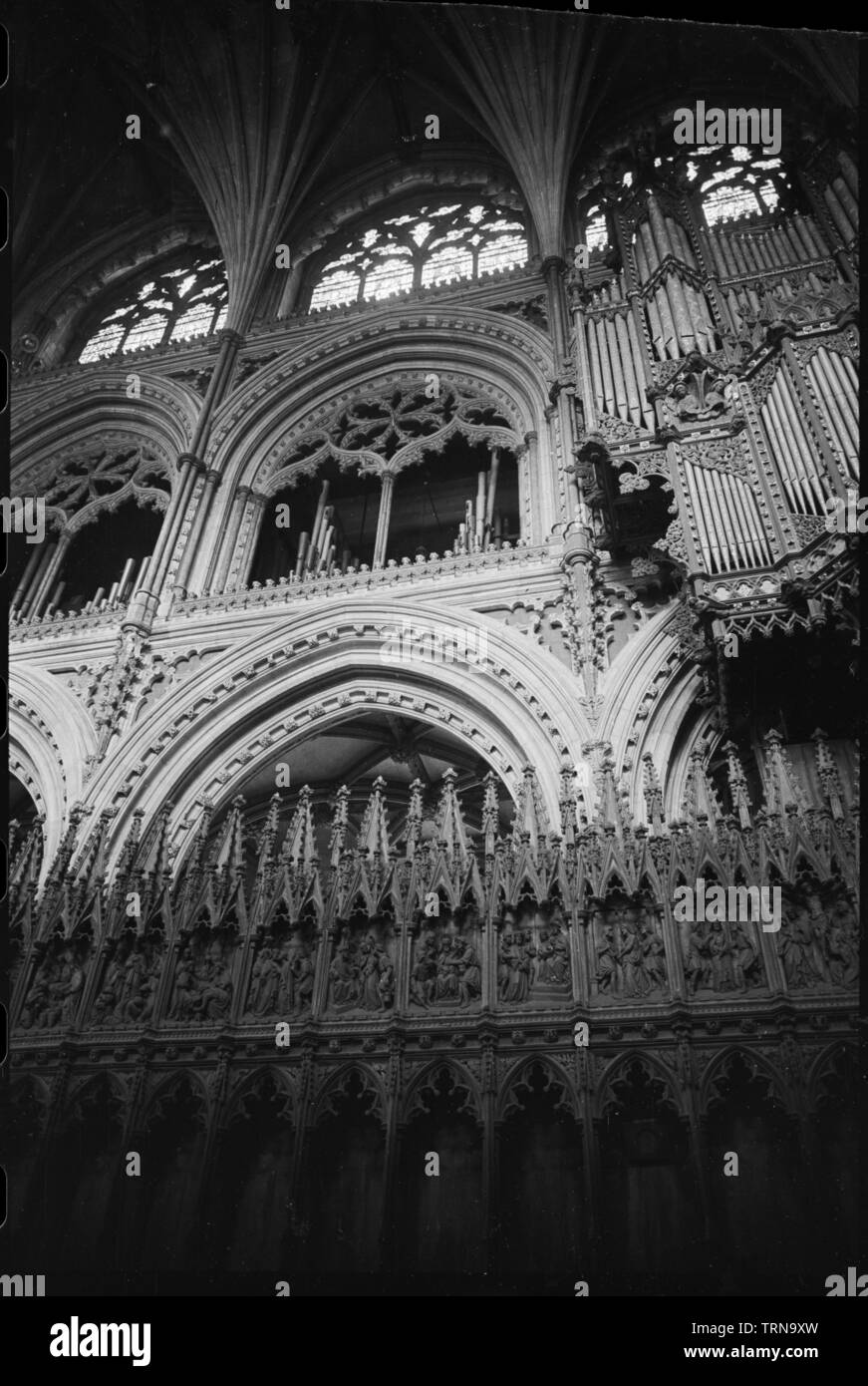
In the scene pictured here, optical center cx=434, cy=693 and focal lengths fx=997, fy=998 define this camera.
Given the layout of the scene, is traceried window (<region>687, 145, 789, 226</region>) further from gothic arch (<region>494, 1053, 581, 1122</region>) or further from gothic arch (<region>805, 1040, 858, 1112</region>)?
gothic arch (<region>494, 1053, 581, 1122</region>)

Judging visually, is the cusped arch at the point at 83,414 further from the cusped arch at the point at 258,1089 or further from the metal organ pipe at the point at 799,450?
the cusped arch at the point at 258,1089

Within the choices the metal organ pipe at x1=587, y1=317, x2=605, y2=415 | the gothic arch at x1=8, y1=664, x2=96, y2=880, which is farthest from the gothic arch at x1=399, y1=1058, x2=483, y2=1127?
the metal organ pipe at x1=587, y1=317, x2=605, y2=415

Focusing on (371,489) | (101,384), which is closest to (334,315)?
(371,489)

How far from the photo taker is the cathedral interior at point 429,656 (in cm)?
594

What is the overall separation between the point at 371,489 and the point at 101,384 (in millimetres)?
4498

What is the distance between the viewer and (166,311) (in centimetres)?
1762

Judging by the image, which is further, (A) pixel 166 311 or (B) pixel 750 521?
(A) pixel 166 311

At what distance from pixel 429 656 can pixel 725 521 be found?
10.5ft

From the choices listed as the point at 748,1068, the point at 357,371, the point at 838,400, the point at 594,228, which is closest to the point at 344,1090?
the point at 748,1068

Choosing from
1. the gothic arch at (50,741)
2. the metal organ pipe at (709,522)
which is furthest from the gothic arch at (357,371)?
the metal organ pipe at (709,522)

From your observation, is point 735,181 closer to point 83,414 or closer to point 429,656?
point 429,656

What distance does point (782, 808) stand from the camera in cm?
699
